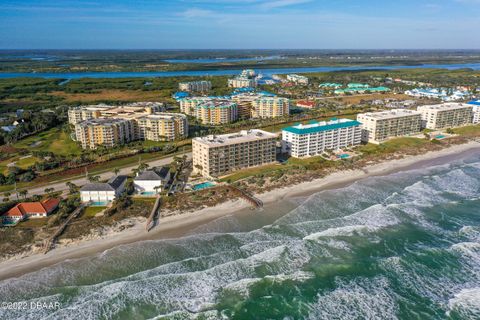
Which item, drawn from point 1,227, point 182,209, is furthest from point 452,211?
point 1,227

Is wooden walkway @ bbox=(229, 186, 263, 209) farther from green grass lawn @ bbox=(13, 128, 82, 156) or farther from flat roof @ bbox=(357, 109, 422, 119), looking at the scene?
flat roof @ bbox=(357, 109, 422, 119)

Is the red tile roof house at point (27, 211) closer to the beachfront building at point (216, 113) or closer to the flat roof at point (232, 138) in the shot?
the flat roof at point (232, 138)

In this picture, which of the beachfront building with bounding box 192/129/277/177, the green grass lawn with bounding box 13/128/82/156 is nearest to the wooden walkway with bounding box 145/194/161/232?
the beachfront building with bounding box 192/129/277/177

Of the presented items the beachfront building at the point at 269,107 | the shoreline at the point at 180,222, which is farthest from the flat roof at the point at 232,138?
the beachfront building at the point at 269,107

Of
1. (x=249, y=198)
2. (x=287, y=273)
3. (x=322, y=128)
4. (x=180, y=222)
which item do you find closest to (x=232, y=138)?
(x=249, y=198)

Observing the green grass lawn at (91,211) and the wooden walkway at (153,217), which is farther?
the green grass lawn at (91,211)

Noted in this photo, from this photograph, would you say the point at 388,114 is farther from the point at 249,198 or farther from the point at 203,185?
the point at 203,185

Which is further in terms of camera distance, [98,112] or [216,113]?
[216,113]
